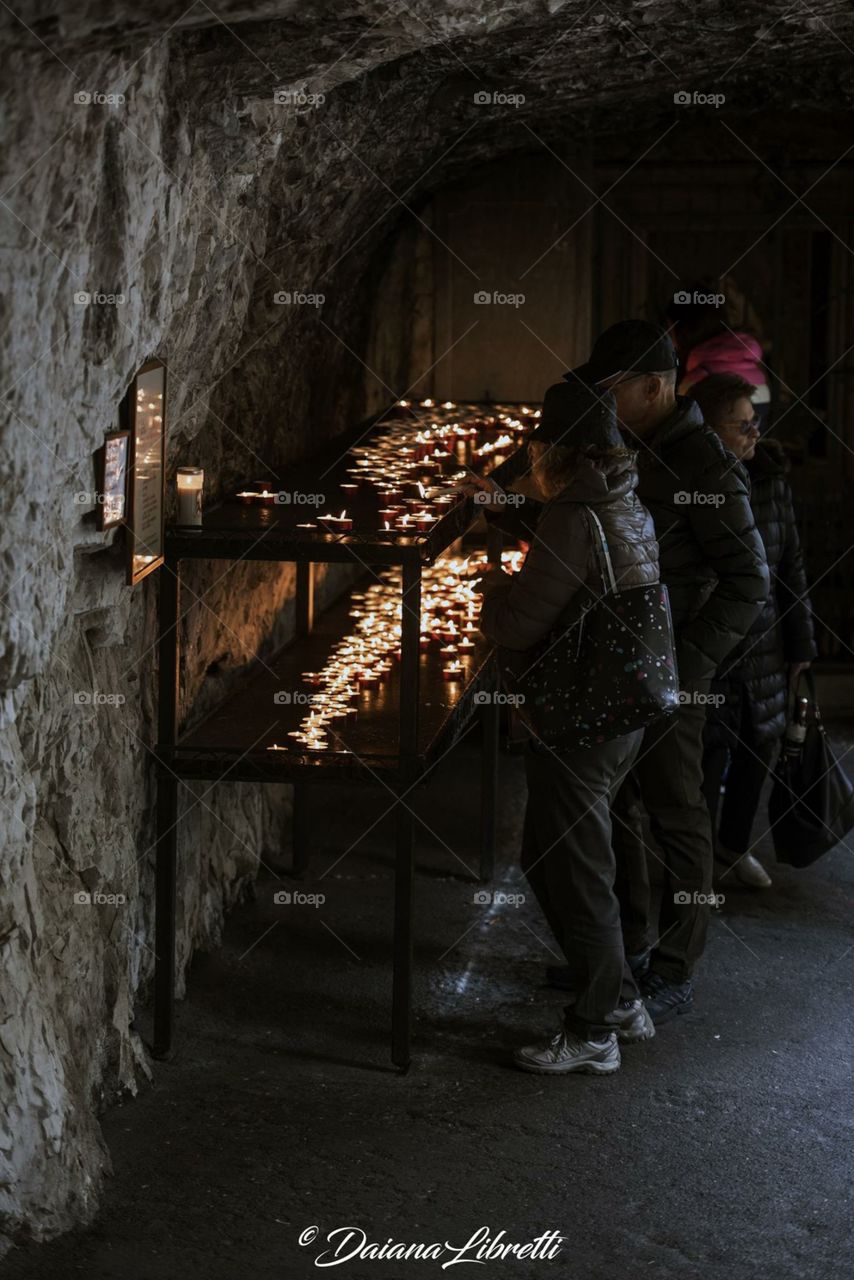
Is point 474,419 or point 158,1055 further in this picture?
point 474,419

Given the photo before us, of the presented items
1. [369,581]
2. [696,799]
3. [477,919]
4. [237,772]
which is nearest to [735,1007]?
[696,799]

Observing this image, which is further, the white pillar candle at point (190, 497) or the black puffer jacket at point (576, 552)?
the white pillar candle at point (190, 497)

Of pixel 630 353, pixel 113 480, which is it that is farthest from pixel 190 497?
pixel 630 353

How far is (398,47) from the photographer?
5086mm

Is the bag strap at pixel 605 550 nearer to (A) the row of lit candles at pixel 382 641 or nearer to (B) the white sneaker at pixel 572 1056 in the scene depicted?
(A) the row of lit candles at pixel 382 641

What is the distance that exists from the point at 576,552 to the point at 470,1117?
5.38ft

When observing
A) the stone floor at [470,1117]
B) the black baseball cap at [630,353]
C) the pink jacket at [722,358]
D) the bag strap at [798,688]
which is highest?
the pink jacket at [722,358]

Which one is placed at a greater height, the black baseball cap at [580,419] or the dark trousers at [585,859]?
the black baseball cap at [580,419]

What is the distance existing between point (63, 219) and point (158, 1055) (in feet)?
8.64

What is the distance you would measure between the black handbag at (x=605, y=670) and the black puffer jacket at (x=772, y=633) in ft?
5.08

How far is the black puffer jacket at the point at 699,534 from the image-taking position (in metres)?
5.50

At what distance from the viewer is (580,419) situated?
508 centimetres

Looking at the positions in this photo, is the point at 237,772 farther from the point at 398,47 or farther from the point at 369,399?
the point at 369,399

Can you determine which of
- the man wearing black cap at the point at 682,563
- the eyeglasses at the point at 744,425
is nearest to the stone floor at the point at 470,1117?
the man wearing black cap at the point at 682,563
